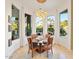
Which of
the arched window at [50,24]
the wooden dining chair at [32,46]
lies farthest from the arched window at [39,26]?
the wooden dining chair at [32,46]

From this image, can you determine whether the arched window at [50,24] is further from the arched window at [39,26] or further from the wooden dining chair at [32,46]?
the wooden dining chair at [32,46]

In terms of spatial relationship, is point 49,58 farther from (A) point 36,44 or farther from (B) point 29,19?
(B) point 29,19

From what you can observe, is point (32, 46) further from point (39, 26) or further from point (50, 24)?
point (39, 26)

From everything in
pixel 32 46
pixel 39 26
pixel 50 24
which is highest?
pixel 50 24

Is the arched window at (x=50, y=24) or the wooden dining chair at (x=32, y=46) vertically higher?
the arched window at (x=50, y=24)

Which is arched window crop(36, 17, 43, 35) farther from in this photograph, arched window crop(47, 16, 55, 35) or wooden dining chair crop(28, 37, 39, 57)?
wooden dining chair crop(28, 37, 39, 57)

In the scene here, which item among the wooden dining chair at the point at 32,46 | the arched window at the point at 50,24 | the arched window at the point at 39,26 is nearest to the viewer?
the wooden dining chair at the point at 32,46

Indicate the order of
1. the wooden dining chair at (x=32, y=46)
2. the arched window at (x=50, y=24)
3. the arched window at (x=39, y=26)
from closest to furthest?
the wooden dining chair at (x=32, y=46), the arched window at (x=50, y=24), the arched window at (x=39, y=26)

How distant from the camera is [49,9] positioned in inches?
507

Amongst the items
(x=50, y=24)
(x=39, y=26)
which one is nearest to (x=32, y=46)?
(x=50, y=24)

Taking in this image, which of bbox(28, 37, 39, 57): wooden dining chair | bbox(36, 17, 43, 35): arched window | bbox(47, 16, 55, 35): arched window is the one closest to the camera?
bbox(28, 37, 39, 57): wooden dining chair

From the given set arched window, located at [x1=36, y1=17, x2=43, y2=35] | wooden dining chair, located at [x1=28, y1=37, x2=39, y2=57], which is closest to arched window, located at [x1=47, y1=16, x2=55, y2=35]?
arched window, located at [x1=36, y1=17, x2=43, y2=35]

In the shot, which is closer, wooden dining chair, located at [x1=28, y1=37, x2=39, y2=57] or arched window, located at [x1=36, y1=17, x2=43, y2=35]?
wooden dining chair, located at [x1=28, y1=37, x2=39, y2=57]

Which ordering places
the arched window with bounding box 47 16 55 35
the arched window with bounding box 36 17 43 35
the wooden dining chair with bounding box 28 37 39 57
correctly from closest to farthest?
the wooden dining chair with bounding box 28 37 39 57 < the arched window with bounding box 47 16 55 35 < the arched window with bounding box 36 17 43 35
